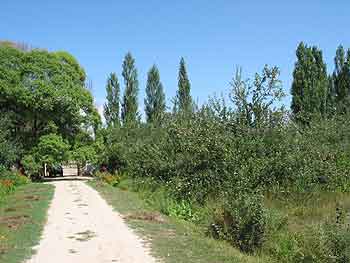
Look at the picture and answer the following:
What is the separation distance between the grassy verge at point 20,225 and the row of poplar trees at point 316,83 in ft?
92.2

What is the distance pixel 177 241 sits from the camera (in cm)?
Answer: 1111

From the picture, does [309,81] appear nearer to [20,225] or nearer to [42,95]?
[42,95]

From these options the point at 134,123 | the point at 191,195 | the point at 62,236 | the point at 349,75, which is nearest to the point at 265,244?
the point at 62,236

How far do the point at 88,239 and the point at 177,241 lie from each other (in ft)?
6.80

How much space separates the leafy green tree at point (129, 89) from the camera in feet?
186

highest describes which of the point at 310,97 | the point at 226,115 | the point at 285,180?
the point at 310,97

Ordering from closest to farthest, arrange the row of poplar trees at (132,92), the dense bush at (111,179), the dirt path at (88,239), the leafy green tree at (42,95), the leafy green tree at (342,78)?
the dirt path at (88,239) < the dense bush at (111,179) < the leafy green tree at (42,95) < the leafy green tree at (342,78) < the row of poplar trees at (132,92)

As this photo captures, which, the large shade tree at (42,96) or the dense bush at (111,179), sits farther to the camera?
the large shade tree at (42,96)

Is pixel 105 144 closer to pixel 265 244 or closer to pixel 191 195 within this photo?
pixel 191 195

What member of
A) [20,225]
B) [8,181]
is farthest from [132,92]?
[20,225]

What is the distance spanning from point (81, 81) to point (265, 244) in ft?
111

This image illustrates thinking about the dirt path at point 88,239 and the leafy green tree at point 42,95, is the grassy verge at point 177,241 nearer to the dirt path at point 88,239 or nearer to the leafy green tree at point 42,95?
the dirt path at point 88,239

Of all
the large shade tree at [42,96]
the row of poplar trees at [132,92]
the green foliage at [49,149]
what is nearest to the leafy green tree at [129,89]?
the row of poplar trees at [132,92]

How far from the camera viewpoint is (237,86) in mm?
17859
